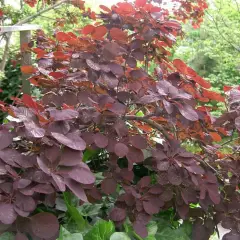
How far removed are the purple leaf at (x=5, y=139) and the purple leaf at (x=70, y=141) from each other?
13 cm

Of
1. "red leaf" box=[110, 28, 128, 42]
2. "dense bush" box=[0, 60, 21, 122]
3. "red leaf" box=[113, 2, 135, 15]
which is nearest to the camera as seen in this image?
"red leaf" box=[110, 28, 128, 42]

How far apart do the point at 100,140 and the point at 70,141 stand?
21 centimetres

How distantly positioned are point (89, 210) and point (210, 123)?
1.71 feet

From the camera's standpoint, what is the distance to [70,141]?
3.40 ft

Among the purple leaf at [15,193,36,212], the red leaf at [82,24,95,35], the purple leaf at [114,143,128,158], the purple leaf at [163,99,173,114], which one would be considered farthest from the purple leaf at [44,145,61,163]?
the red leaf at [82,24,95,35]

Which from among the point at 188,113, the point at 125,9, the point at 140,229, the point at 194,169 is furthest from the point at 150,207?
the point at 125,9

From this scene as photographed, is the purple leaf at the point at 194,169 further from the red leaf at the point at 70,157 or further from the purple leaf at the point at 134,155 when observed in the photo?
the red leaf at the point at 70,157

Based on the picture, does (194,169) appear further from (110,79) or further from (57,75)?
(57,75)

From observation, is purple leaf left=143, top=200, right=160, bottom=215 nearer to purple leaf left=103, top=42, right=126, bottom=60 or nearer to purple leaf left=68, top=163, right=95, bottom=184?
purple leaf left=68, top=163, right=95, bottom=184

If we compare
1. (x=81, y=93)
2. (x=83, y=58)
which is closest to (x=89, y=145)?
(x=81, y=93)

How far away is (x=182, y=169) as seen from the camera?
4.16 ft

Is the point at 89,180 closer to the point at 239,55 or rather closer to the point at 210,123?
the point at 210,123

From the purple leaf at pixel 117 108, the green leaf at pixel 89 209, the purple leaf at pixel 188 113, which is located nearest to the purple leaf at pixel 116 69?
the purple leaf at pixel 117 108

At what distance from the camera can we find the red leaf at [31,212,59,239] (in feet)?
3.33
